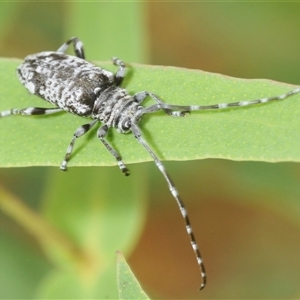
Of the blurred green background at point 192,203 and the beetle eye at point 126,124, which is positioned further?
the blurred green background at point 192,203

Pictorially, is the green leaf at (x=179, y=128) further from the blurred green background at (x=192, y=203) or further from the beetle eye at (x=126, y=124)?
the blurred green background at (x=192, y=203)

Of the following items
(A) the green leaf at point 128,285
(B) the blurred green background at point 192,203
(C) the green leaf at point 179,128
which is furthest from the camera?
(B) the blurred green background at point 192,203

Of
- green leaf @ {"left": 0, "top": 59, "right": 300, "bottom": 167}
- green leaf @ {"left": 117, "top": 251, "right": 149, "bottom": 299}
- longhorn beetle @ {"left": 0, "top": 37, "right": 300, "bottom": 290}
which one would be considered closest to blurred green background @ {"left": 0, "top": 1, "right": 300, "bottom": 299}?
longhorn beetle @ {"left": 0, "top": 37, "right": 300, "bottom": 290}

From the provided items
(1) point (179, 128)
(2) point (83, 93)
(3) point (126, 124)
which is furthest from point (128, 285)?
(2) point (83, 93)

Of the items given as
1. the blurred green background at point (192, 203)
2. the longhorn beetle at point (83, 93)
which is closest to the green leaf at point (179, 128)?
the longhorn beetle at point (83, 93)

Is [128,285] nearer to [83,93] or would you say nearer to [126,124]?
[126,124]
